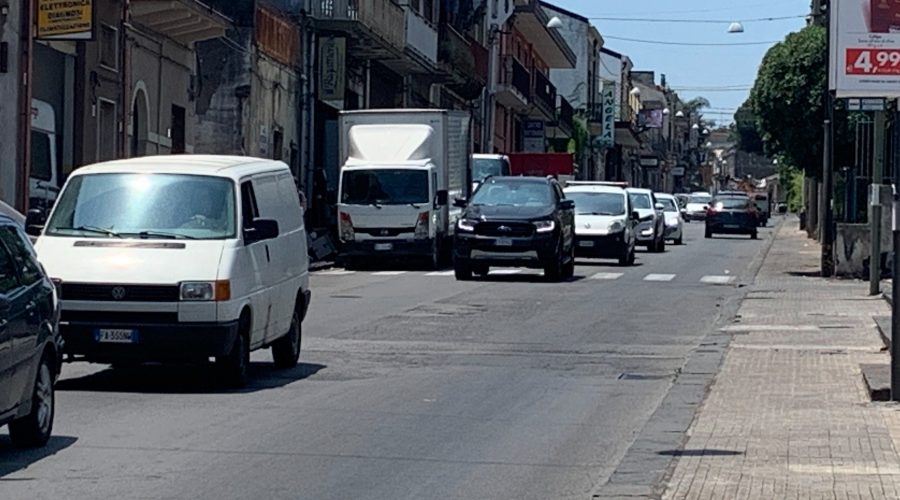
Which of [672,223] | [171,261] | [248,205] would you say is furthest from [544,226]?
[672,223]

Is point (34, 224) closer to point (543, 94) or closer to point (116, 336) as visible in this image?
point (116, 336)

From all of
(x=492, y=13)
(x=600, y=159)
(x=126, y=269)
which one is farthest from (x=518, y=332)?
(x=600, y=159)

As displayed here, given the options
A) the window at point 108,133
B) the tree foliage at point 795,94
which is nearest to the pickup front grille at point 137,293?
the window at point 108,133

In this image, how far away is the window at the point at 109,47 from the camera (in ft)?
94.9

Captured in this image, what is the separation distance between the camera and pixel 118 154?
97.9 feet

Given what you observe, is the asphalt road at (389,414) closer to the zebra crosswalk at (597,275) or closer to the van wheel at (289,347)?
the van wheel at (289,347)

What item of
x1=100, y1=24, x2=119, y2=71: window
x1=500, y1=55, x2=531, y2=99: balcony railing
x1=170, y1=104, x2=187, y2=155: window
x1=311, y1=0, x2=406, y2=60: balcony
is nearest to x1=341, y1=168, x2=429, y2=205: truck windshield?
x1=170, y1=104, x2=187, y2=155: window

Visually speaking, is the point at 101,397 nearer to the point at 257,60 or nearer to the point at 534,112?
the point at 257,60

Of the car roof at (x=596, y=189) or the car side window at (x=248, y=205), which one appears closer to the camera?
the car side window at (x=248, y=205)

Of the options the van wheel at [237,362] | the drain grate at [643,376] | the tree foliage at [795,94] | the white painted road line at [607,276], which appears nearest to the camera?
the van wheel at [237,362]

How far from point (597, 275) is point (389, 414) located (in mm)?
20745

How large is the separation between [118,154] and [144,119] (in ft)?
5.67

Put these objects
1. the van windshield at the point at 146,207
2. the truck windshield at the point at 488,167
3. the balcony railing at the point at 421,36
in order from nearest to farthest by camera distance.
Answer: the van windshield at the point at 146,207
the truck windshield at the point at 488,167
the balcony railing at the point at 421,36

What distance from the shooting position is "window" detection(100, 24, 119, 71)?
28.9m
